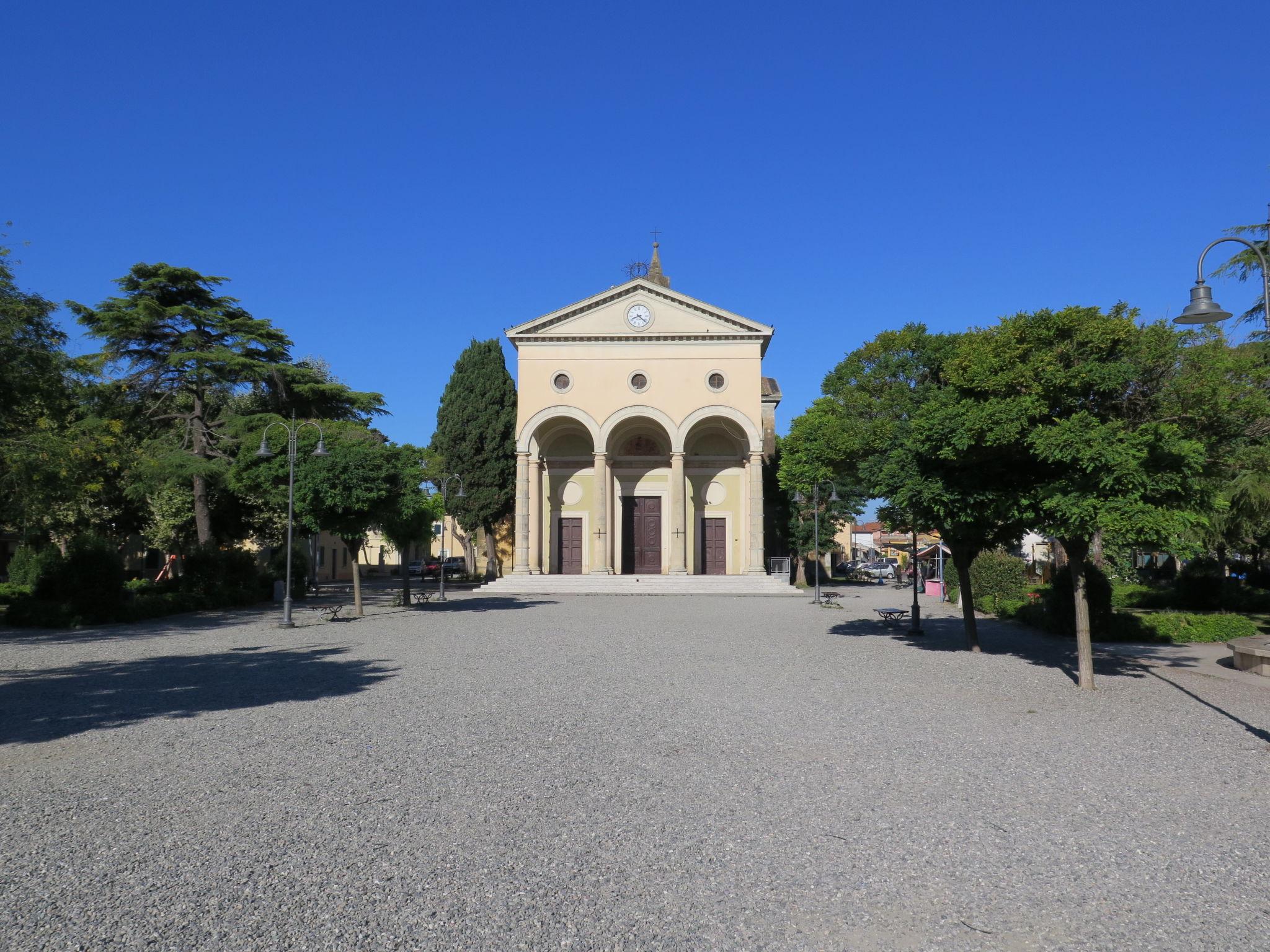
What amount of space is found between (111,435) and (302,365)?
31.2ft

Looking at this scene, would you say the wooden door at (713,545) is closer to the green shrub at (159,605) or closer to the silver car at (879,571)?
the silver car at (879,571)

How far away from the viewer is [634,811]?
5941 millimetres

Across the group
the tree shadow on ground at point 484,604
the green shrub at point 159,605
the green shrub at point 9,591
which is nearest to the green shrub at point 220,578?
the green shrub at point 159,605

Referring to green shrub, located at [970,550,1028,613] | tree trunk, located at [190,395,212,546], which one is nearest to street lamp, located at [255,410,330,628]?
tree trunk, located at [190,395,212,546]

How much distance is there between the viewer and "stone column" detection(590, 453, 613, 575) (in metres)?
37.8

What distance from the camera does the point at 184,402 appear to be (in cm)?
3269

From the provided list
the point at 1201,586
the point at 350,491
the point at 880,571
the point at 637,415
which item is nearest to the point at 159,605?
the point at 350,491

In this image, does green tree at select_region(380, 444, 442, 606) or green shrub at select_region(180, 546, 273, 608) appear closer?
green tree at select_region(380, 444, 442, 606)

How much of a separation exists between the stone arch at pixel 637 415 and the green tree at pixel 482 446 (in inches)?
331

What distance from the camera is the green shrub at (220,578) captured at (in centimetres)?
2692

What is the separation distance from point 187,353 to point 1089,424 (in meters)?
26.4

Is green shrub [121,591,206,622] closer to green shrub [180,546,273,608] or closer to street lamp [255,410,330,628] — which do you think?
green shrub [180,546,273,608]

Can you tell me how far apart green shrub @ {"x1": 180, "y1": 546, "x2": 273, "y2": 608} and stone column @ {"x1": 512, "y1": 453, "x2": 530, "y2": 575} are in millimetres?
11334

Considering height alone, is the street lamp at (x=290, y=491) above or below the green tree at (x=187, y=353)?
below
